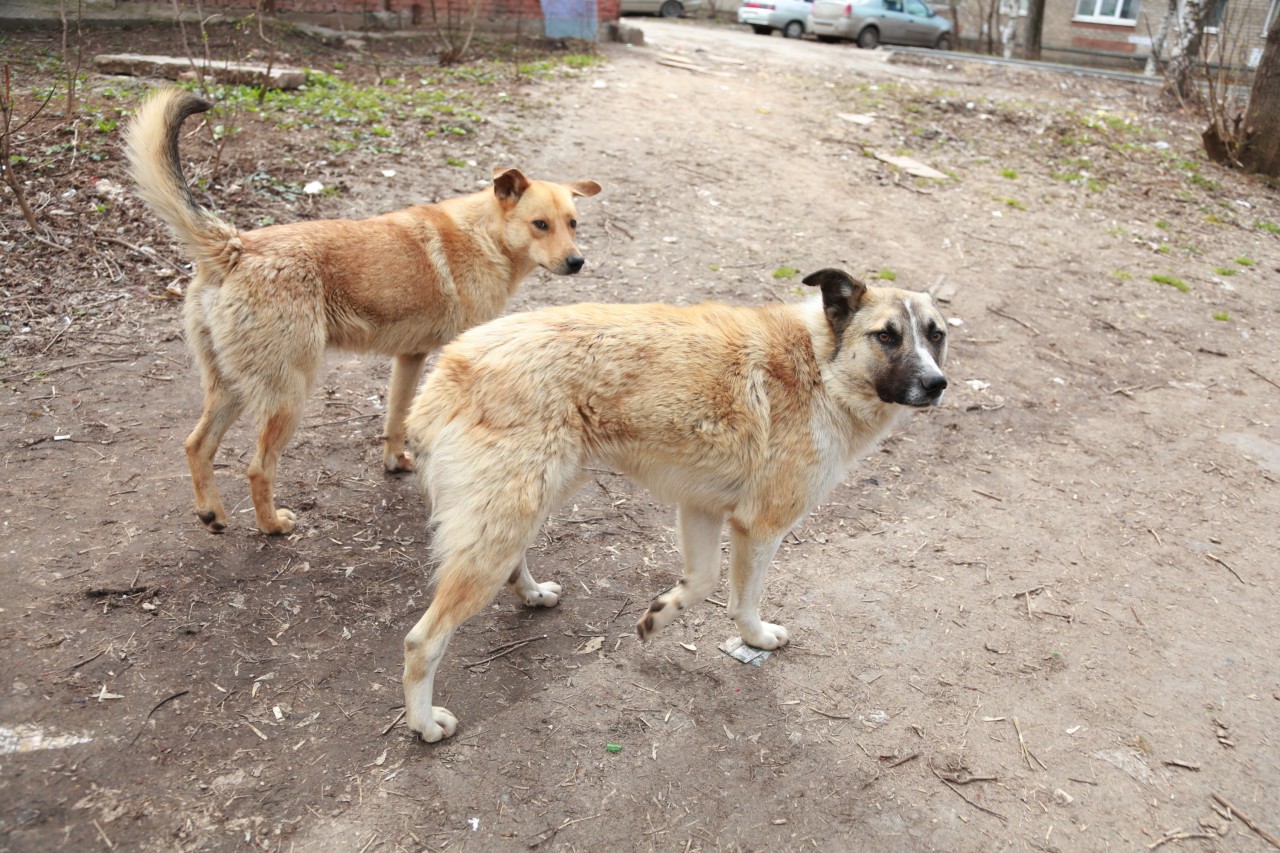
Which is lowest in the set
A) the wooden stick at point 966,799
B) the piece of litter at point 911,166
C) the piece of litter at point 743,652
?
the wooden stick at point 966,799

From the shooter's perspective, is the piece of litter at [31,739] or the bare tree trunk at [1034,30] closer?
the piece of litter at [31,739]

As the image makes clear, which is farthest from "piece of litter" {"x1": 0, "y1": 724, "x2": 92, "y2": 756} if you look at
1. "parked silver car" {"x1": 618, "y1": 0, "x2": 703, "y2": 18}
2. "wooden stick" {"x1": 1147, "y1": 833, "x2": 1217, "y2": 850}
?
"parked silver car" {"x1": 618, "y1": 0, "x2": 703, "y2": 18}

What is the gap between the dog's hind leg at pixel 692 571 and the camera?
3.73 metres

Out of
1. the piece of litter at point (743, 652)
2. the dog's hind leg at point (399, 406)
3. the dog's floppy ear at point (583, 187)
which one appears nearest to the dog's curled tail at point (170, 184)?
the dog's hind leg at point (399, 406)

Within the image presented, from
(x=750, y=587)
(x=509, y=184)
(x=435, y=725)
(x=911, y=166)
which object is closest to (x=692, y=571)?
(x=750, y=587)

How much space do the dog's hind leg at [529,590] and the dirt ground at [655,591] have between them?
14 centimetres

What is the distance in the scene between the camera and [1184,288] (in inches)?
334

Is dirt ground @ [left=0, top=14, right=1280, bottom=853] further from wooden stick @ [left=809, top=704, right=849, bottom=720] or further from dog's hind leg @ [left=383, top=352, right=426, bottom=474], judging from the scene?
dog's hind leg @ [left=383, top=352, right=426, bottom=474]

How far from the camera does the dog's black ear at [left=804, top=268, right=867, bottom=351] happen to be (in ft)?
12.1

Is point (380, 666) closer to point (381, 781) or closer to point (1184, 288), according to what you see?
point (381, 781)

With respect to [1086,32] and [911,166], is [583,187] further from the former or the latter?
[1086,32]

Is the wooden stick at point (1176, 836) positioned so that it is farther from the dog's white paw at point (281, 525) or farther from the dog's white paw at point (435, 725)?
the dog's white paw at point (281, 525)

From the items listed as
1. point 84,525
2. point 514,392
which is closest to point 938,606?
point 514,392

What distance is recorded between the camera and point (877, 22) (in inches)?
960
